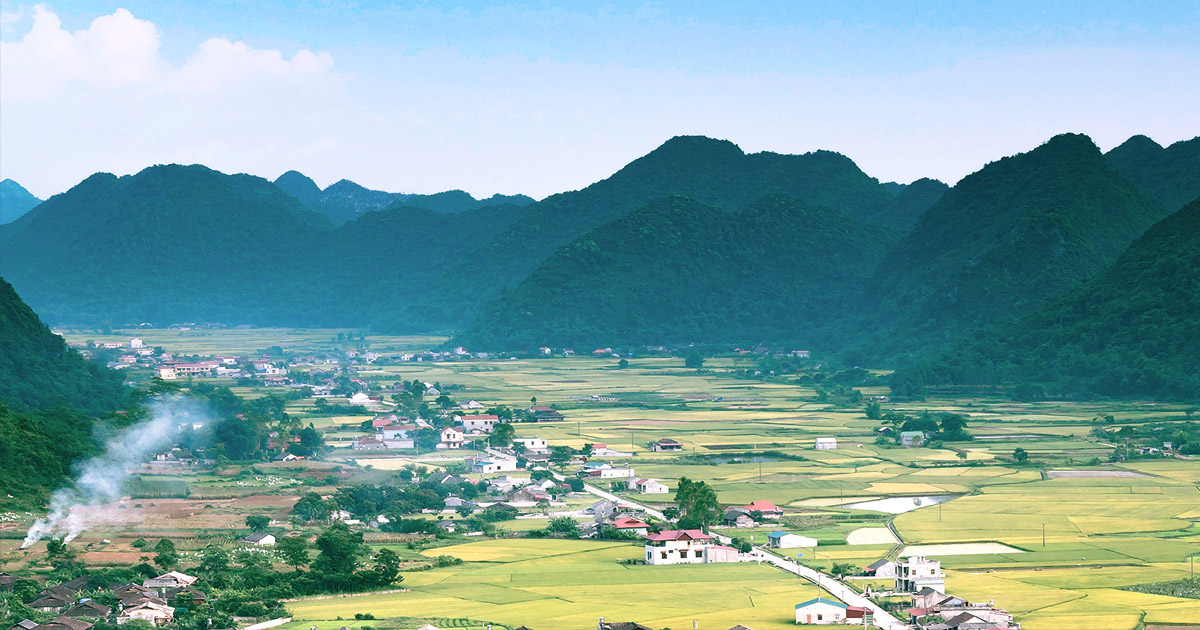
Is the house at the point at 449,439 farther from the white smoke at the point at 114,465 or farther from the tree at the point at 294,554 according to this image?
the tree at the point at 294,554

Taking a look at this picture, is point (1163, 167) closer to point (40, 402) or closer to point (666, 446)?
point (666, 446)

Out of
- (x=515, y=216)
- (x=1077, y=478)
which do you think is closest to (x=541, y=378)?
(x=1077, y=478)

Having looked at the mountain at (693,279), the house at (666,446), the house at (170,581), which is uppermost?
the mountain at (693,279)

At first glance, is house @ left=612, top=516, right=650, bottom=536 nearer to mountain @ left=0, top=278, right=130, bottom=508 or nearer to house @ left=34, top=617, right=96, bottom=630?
house @ left=34, top=617, right=96, bottom=630

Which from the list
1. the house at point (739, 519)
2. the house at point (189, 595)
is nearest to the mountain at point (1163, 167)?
the house at point (739, 519)

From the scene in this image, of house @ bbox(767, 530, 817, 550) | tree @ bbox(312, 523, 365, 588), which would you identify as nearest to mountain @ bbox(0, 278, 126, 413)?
tree @ bbox(312, 523, 365, 588)

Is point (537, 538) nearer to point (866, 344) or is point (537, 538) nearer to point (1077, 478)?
point (1077, 478)
